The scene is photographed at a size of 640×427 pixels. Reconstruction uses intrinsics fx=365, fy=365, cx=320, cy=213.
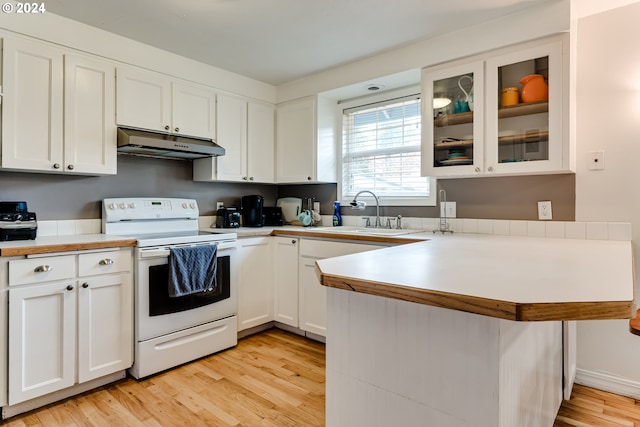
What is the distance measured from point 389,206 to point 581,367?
174cm

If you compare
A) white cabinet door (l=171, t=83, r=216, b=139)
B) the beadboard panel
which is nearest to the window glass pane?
white cabinet door (l=171, t=83, r=216, b=139)

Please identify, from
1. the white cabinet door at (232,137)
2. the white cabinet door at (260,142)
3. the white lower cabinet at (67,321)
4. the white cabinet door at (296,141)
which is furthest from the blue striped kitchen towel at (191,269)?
the white cabinet door at (296,141)

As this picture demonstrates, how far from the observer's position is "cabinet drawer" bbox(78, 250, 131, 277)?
2.14 m

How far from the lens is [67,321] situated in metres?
2.08

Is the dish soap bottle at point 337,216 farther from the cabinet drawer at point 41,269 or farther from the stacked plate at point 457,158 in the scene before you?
the cabinet drawer at point 41,269

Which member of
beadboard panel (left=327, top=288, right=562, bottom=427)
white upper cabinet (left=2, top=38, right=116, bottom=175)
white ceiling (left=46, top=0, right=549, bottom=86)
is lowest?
beadboard panel (left=327, top=288, right=562, bottom=427)

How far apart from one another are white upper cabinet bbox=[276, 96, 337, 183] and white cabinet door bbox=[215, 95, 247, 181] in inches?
15.9

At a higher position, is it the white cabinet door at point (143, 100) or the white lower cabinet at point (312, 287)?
the white cabinet door at point (143, 100)

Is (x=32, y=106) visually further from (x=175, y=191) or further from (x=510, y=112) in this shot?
(x=510, y=112)

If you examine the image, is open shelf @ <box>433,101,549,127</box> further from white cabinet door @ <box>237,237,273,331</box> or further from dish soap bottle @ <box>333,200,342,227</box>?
white cabinet door @ <box>237,237,273,331</box>

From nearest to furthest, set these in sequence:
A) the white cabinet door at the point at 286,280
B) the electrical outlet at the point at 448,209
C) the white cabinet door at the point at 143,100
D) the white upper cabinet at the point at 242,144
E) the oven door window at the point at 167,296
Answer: the oven door window at the point at 167,296, the white cabinet door at the point at 143,100, the electrical outlet at the point at 448,209, the white cabinet door at the point at 286,280, the white upper cabinet at the point at 242,144

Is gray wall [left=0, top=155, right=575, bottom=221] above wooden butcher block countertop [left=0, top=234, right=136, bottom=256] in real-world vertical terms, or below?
above

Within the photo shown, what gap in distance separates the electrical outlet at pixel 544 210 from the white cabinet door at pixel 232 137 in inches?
95.1

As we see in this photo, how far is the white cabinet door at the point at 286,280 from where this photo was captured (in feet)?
10.1
